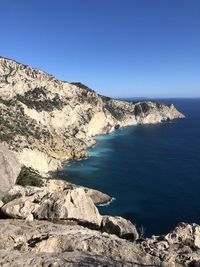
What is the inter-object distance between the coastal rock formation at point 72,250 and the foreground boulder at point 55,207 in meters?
2.16

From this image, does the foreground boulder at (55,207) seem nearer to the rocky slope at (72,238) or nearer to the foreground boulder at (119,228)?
the rocky slope at (72,238)

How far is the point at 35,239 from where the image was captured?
26.0m

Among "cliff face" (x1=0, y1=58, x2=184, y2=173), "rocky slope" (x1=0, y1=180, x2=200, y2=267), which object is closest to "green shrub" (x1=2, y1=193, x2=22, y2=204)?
"rocky slope" (x1=0, y1=180, x2=200, y2=267)

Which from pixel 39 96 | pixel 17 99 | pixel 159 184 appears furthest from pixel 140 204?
pixel 39 96

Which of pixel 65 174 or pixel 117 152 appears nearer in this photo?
pixel 65 174

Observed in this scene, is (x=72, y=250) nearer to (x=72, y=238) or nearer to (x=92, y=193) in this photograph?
(x=72, y=238)

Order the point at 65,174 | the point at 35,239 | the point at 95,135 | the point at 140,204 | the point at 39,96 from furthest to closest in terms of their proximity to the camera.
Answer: the point at 95,135 → the point at 39,96 → the point at 65,174 → the point at 140,204 → the point at 35,239

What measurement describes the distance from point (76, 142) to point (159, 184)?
4122 centimetres

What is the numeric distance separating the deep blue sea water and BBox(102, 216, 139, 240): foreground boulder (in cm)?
2587

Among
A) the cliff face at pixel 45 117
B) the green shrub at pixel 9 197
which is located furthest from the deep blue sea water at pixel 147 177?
the green shrub at pixel 9 197

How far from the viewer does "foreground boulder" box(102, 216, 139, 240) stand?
32781mm

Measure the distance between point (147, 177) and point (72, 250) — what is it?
6987cm

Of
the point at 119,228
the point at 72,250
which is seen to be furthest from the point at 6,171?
the point at 72,250

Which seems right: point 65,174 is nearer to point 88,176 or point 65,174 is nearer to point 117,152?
point 88,176
